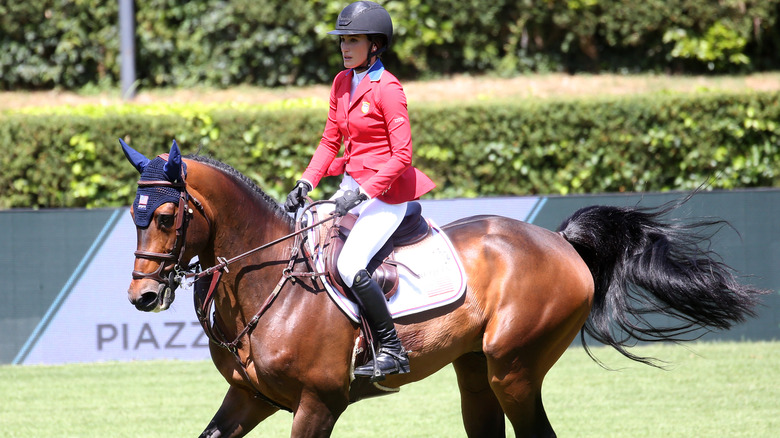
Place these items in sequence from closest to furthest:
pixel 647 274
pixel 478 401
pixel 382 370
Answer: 1. pixel 382 370
2. pixel 478 401
3. pixel 647 274

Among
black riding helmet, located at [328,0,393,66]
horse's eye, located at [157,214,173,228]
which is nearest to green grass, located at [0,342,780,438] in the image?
horse's eye, located at [157,214,173,228]

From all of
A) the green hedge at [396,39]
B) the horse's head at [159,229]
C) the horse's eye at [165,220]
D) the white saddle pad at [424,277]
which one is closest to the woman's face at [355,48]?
the white saddle pad at [424,277]

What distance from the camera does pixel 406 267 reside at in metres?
4.31

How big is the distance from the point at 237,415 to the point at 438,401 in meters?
3.14

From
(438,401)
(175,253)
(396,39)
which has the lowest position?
(438,401)

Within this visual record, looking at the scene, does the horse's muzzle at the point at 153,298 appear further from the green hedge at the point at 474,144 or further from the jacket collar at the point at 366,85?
the green hedge at the point at 474,144

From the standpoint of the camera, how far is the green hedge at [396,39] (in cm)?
1331

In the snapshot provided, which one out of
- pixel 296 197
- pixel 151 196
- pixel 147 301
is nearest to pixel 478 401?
pixel 296 197

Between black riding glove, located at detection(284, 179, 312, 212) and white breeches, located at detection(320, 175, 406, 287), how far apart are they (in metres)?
0.15

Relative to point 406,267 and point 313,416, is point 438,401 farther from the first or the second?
point 313,416

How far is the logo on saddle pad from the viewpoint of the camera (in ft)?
13.7

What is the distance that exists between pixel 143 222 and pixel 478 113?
6.64 m

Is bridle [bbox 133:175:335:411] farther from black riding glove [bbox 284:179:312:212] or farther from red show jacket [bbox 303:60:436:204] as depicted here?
red show jacket [bbox 303:60:436:204]

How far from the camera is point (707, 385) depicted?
284 inches
